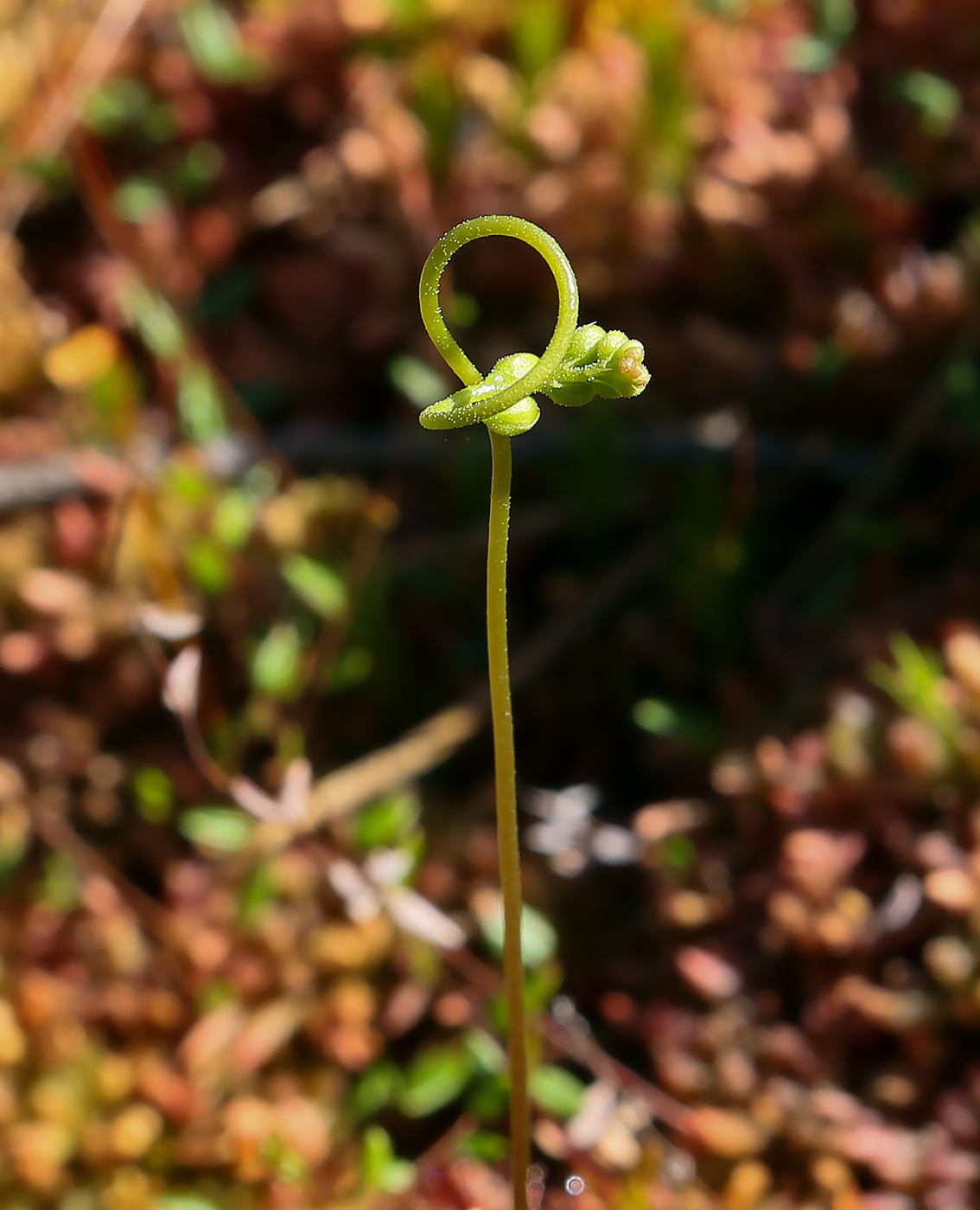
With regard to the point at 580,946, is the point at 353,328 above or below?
above

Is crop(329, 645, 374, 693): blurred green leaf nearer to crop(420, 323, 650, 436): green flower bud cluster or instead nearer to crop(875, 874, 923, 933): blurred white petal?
crop(875, 874, 923, 933): blurred white petal

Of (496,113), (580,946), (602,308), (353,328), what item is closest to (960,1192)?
(580,946)

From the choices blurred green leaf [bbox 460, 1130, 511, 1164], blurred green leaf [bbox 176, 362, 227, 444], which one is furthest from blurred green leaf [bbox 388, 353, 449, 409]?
blurred green leaf [bbox 460, 1130, 511, 1164]

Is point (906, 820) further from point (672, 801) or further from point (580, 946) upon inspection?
point (580, 946)

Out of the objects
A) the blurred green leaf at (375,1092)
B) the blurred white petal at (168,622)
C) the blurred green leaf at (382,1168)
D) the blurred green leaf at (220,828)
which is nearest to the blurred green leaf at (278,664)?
the blurred white petal at (168,622)

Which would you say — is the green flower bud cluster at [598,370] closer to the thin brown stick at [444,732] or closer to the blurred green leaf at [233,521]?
the thin brown stick at [444,732]

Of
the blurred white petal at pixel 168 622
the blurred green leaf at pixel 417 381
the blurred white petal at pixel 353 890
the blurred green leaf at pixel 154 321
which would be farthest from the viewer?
the blurred green leaf at pixel 154 321
